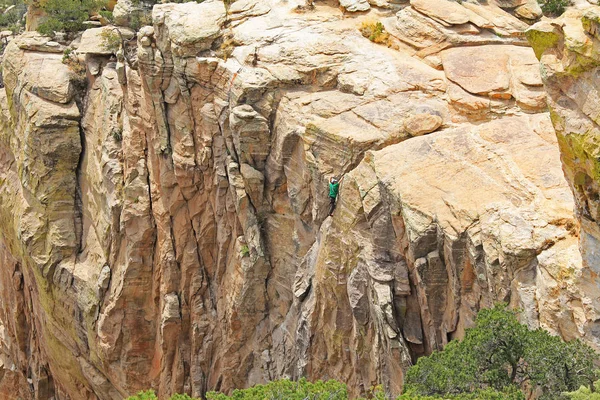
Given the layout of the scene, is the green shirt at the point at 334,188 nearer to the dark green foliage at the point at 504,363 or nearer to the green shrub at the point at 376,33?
the green shrub at the point at 376,33

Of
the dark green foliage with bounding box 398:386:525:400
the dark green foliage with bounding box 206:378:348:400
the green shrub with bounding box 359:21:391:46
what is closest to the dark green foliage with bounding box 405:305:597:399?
the dark green foliage with bounding box 398:386:525:400

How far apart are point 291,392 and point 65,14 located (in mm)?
31849

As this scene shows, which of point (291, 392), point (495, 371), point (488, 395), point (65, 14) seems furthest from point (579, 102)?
point (65, 14)

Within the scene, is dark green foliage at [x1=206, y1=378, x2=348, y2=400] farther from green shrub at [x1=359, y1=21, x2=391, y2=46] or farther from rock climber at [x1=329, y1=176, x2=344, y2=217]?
green shrub at [x1=359, y1=21, x2=391, y2=46]

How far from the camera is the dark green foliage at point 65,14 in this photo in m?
39.4

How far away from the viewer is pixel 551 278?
15.6 meters

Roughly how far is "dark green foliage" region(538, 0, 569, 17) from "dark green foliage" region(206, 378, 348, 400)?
22.7 metres

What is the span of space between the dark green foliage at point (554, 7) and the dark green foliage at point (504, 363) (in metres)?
20.2

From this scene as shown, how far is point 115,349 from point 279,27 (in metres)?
16.2

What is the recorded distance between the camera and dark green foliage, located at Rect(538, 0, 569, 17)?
31500mm

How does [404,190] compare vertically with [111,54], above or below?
above

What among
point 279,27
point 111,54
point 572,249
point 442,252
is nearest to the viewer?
point 572,249

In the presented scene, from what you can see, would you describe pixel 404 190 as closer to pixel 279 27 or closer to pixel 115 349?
pixel 279 27

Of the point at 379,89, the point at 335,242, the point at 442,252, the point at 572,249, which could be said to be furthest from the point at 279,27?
the point at 572,249
